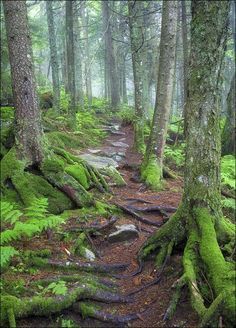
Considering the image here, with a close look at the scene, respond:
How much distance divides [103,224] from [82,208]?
79 centimetres

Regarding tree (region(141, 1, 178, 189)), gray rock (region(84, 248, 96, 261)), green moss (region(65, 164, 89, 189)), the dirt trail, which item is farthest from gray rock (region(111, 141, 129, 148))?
gray rock (region(84, 248, 96, 261))

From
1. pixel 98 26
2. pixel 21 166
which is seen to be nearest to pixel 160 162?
pixel 21 166

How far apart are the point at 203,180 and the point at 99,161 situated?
7.08 m

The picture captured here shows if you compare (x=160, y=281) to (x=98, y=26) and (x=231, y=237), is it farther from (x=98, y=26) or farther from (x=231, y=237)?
(x=98, y=26)

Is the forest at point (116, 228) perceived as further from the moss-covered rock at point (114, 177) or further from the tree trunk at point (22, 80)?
the moss-covered rock at point (114, 177)

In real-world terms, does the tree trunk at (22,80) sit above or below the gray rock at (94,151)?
above

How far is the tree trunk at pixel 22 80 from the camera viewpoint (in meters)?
7.56

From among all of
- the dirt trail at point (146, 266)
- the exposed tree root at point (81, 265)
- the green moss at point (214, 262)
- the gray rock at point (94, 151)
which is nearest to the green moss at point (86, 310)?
the dirt trail at point (146, 266)

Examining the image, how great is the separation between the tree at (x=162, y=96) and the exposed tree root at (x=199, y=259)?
15.5 ft

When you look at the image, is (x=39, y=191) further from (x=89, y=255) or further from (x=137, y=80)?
(x=137, y=80)

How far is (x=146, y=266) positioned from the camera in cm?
604

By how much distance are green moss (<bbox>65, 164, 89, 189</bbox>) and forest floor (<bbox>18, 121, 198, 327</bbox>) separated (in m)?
0.77

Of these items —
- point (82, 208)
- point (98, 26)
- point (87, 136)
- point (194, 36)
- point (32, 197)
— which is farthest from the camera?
point (98, 26)

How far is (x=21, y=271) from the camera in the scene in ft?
17.0
